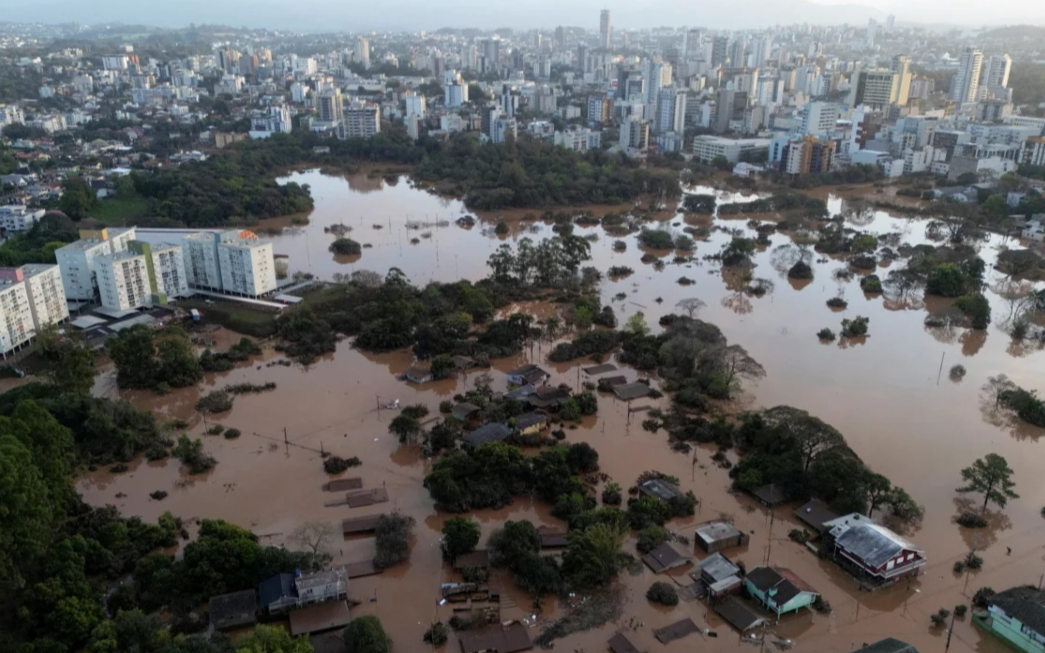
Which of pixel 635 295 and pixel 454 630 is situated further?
pixel 635 295

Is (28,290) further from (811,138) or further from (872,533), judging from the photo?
(811,138)

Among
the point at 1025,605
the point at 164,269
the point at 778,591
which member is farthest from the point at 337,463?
the point at 164,269

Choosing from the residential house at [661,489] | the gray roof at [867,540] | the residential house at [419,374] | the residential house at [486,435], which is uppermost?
the gray roof at [867,540]

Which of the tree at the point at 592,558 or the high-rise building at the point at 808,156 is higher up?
the high-rise building at the point at 808,156

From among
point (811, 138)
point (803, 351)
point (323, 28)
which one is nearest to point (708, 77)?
point (811, 138)

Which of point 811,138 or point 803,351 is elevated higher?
point 811,138

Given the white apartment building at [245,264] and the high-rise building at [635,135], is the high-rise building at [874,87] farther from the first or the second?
the white apartment building at [245,264]

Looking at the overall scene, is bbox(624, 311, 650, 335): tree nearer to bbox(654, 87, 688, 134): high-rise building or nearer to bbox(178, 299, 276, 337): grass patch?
bbox(178, 299, 276, 337): grass patch

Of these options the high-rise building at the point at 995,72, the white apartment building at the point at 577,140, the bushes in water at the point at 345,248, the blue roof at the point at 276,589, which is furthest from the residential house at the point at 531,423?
the high-rise building at the point at 995,72
